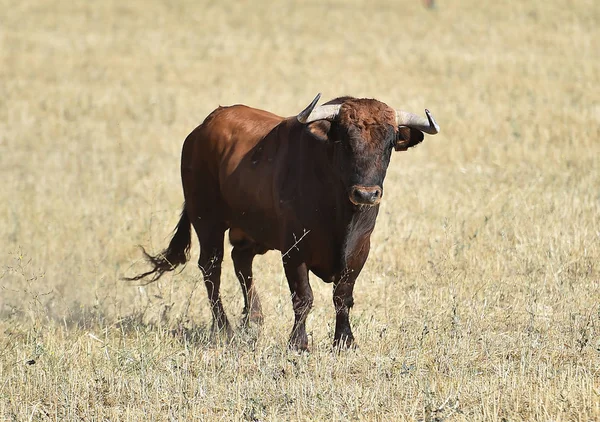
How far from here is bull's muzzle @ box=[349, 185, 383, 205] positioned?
638 centimetres

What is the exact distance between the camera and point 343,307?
7.16 meters

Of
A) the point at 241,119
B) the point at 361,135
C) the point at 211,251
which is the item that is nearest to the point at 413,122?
the point at 361,135

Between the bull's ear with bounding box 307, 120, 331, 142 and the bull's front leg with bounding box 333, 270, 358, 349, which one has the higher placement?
the bull's ear with bounding box 307, 120, 331, 142

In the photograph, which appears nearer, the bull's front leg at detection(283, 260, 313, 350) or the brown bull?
the brown bull

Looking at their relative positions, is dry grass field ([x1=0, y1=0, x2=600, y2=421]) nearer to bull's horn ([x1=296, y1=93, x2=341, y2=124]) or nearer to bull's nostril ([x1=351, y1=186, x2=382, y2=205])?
bull's nostril ([x1=351, y1=186, x2=382, y2=205])

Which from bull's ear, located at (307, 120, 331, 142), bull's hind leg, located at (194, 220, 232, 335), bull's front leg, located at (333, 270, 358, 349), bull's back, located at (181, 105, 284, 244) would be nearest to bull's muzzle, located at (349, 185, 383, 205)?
bull's ear, located at (307, 120, 331, 142)

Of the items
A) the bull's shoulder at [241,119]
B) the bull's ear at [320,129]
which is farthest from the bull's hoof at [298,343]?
the bull's shoulder at [241,119]

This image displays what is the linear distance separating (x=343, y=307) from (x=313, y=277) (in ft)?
8.89

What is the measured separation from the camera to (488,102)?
19422 millimetres

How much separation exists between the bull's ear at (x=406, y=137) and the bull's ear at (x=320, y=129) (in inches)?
22.0

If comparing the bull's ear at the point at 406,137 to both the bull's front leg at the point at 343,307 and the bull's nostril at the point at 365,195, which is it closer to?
the bull's nostril at the point at 365,195

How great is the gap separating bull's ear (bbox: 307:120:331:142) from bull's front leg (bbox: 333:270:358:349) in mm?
1065

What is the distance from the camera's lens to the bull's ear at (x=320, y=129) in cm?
689

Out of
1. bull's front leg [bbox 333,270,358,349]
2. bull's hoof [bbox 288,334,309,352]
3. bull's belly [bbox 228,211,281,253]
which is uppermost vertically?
bull's belly [bbox 228,211,281,253]
